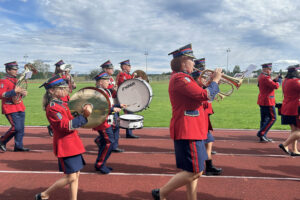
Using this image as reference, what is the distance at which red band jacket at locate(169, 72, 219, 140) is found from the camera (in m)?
2.82

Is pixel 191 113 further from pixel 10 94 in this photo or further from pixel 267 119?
pixel 267 119

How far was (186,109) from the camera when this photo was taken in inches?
116

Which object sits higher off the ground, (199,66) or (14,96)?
(199,66)

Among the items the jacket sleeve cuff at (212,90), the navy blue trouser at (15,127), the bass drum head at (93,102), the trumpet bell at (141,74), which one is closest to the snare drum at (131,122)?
the trumpet bell at (141,74)

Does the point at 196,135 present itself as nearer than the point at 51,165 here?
Yes

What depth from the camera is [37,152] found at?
6.21m

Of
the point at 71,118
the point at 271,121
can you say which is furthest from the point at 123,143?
the point at 271,121

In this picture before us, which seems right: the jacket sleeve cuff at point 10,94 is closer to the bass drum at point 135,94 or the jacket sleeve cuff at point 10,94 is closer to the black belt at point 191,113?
the bass drum at point 135,94

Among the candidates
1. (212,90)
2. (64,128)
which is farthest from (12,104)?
(212,90)

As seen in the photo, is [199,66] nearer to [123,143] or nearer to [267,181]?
[267,181]

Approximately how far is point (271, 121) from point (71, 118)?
19.8 feet

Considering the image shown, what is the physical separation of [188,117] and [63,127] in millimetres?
1537

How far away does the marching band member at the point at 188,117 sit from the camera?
2.83 m

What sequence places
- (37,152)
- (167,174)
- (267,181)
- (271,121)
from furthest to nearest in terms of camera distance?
(271,121) → (37,152) → (167,174) → (267,181)
